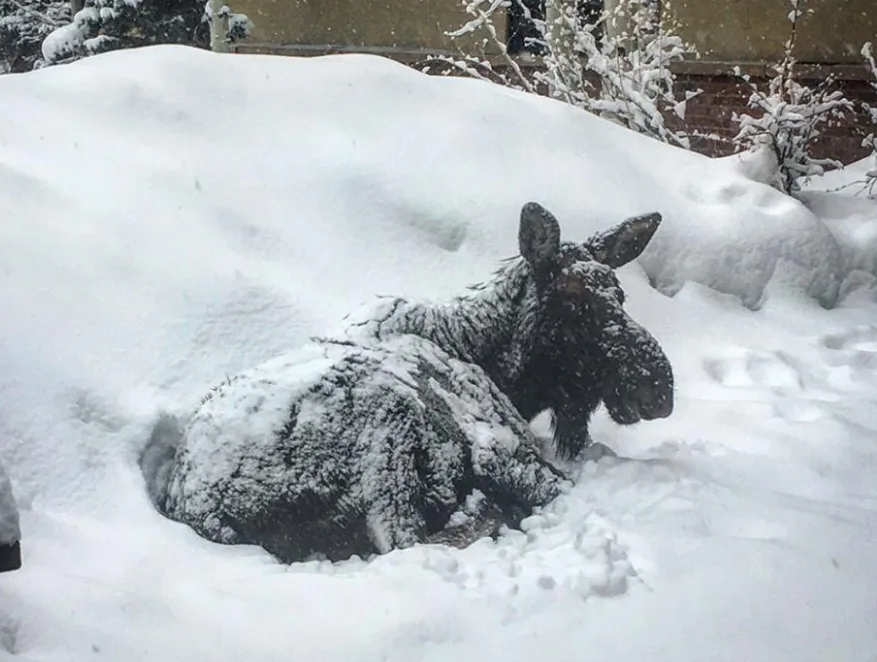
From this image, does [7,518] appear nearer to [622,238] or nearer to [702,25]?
[622,238]

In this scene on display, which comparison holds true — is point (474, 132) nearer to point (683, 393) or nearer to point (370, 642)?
point (683, 393)

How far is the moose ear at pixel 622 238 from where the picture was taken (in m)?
3.89

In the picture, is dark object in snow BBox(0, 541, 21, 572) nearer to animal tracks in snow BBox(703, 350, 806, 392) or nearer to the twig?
animal tracks in snow BBox(703, 350, 806, 392)

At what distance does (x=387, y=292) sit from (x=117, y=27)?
7.86 metres

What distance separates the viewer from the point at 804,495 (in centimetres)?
373

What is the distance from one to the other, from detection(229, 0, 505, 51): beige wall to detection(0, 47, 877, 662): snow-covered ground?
6010mm

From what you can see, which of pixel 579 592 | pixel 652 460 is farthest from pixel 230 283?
pixel 579 592

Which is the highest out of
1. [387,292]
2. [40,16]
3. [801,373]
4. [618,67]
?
[618,67]

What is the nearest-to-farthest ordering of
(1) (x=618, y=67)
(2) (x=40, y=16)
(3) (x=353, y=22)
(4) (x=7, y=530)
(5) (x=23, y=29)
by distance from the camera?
(4) (x=7, y=530) → (1) (x=618, y=67) → (3) (x=353, y=22) → (2) (x=40, y=16) → (5) (x=23, y=29)

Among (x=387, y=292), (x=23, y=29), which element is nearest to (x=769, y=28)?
(x=387, y=292)

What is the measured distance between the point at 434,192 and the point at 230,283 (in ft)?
4.99

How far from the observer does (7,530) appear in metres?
2.16

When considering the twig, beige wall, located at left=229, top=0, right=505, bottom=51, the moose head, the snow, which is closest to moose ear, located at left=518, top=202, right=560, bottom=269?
the moose head

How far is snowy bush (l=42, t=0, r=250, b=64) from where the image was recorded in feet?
37.1
